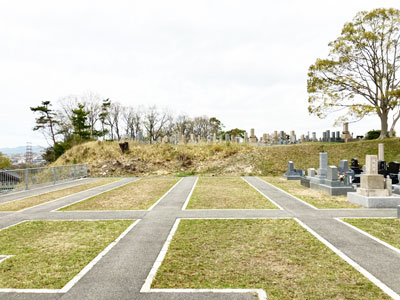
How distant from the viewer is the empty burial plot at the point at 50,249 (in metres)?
4.21

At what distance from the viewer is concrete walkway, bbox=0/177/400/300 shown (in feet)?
12.3

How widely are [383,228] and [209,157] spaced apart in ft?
75.8

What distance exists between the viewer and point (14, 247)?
571 cm

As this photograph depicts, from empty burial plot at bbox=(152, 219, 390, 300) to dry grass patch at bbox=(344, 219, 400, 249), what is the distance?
1.67m

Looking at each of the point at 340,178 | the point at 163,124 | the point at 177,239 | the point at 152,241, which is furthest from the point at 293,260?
the point at 163,124

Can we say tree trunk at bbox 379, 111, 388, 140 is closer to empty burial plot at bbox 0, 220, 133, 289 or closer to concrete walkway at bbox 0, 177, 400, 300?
concrete walkway at bbox 0, 177, 400, 300

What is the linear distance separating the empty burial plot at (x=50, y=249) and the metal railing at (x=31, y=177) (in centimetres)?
814

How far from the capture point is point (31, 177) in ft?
51.9

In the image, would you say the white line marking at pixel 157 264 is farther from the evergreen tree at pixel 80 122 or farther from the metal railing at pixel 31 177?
the evergreen tree at pixel 80 122

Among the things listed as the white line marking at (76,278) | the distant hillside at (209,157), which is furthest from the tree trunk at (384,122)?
the white line marking at (76,278)

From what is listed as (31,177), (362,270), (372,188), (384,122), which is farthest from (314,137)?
(362,270)

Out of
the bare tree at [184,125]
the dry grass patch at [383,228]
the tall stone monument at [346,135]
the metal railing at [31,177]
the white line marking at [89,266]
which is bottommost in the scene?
the dry grass patch at [383,228]

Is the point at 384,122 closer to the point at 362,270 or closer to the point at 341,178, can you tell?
the point at 341,178

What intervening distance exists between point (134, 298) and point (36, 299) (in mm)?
1428
